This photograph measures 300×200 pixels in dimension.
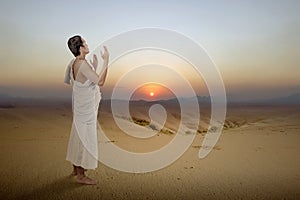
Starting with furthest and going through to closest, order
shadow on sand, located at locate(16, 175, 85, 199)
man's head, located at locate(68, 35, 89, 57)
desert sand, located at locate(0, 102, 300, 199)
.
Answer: man's head, located at locate(68, 35, 89, 57)
desert sand, located at locate(0, 102, 300, 199)
shadow on sand, located at locate(16, 175, 85, 199)

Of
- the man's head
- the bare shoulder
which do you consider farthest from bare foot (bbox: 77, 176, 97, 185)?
the man's head

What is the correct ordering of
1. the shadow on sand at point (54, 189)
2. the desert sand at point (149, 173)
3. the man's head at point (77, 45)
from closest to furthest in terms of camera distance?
the shadow on sand at point (54, 189) → the desert sand at point (149, 173) → the man's head at point (77, 45)

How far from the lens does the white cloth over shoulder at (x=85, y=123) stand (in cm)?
273

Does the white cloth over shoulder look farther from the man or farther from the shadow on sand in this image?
the shadow on sand

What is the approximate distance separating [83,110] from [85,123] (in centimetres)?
11

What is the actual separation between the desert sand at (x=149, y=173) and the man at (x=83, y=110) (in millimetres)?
171

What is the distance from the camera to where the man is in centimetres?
267

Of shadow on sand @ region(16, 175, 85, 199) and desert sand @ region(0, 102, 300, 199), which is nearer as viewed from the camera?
shadow on sand @ region(16, 175, 85, 199)

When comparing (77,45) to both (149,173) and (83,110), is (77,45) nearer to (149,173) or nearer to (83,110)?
(83,110)

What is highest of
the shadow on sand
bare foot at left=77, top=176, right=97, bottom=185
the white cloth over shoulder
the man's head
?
the man's head

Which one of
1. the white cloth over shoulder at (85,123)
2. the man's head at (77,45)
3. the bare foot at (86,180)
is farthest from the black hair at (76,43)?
the bare foot at (86,180)

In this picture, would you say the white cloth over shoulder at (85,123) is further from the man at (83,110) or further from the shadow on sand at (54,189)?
the shadow on sand at (54,189)

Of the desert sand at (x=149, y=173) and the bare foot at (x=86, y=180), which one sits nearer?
the desert sand at (x=149, y=173)

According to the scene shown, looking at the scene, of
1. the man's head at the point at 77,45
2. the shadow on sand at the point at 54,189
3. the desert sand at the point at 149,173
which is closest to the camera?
the shadow on sand at the point at 54,189
